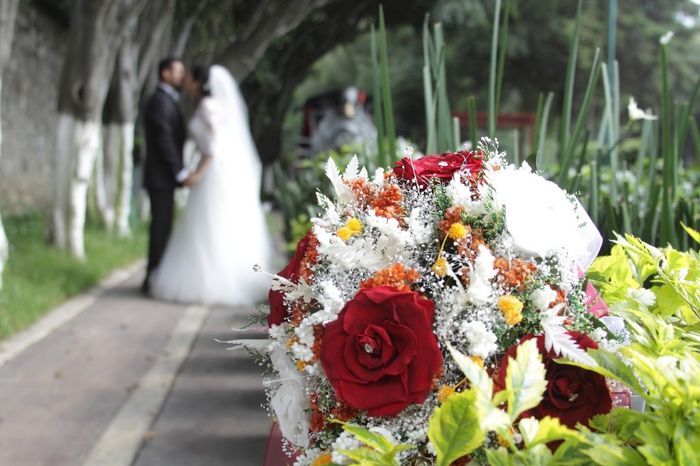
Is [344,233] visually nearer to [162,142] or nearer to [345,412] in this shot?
[345,412]

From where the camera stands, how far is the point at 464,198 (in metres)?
1.68

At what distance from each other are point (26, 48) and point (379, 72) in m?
15.4

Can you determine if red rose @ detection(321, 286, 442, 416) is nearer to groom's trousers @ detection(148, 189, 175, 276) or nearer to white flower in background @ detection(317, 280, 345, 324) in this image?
white flower in background @ detection(317, 280, 345, 324)

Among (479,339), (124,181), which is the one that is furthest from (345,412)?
(124,181)

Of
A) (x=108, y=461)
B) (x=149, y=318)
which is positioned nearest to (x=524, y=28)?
(x=149, y=318)

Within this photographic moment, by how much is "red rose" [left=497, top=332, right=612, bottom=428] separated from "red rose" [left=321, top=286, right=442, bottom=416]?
14 centimetres

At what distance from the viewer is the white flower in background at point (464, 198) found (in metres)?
1.66

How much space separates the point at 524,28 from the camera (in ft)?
96.1

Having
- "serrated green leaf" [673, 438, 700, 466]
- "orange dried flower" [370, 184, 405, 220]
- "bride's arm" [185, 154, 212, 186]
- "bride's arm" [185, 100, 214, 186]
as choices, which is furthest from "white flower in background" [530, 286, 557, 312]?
"bride's arm" [185, 154, 212, 186]

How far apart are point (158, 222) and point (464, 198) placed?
7332 mm

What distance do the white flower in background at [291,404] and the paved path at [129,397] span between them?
111cm

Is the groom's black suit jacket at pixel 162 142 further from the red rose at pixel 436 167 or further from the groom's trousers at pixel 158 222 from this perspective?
the red rose at pixel 436 167

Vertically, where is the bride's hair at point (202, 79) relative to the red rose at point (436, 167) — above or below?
above

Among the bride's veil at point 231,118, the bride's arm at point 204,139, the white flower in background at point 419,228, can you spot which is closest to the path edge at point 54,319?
the bride's arm at point 204,139
